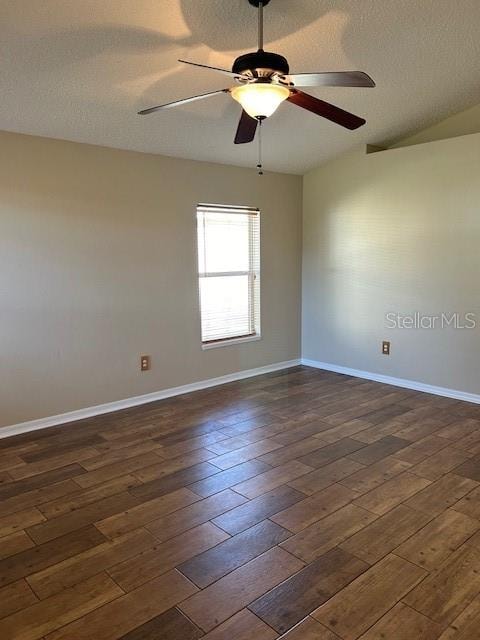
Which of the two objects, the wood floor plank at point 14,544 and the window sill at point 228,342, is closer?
the wood floor plank at point 14,544

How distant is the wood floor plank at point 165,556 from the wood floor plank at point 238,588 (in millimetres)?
216

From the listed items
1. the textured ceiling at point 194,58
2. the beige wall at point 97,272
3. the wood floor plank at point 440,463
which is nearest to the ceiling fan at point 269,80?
the textured ceiling at point 194,58

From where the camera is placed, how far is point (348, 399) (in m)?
4.12

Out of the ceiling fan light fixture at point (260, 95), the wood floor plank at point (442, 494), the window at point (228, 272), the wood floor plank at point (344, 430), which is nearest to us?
the ceiling fan light fixture at point (260, 95)

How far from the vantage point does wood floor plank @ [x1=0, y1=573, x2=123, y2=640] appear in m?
1.64

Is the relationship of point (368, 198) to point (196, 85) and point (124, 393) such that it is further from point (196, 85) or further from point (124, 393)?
point (124, 393)

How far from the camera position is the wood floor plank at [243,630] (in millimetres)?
1608

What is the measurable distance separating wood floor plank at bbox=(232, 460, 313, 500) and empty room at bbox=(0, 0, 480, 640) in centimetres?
2

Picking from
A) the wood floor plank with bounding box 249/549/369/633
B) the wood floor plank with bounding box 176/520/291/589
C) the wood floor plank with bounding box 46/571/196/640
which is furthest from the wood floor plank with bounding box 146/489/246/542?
the wood floor plank with bounding box 249/549/369/633

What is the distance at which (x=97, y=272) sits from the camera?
145 inches

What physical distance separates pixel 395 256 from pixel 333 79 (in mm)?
2685

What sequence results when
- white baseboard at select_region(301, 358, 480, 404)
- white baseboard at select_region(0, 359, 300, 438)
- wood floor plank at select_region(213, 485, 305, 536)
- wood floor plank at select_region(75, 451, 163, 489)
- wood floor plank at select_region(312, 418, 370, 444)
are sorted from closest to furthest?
wood floor plank at select_region(213, 485, 305, 536)
wood floor plank at select_region(75, 451, 163, 489)
wood floor plank at select_region(312, 418, 370, 444)
white baseboard at select_region(0, 359, 300, 438)
white baseboard at select_region(301, 358, 480, 404)

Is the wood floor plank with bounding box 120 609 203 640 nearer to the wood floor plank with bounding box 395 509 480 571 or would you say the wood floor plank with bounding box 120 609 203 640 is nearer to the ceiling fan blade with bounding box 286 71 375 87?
the wood floor plank with bounding box 395 509 480 571

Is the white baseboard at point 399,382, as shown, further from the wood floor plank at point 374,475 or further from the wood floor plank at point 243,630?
the wood floor plank at point 243,630
